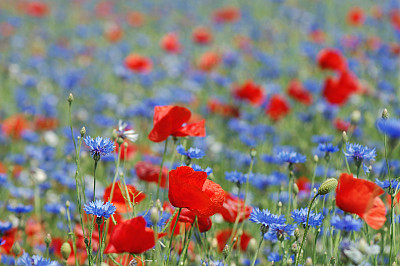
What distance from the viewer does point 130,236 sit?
85cm

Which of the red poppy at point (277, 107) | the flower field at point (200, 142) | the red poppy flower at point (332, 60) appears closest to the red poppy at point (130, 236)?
the flower field at point (200, 142)

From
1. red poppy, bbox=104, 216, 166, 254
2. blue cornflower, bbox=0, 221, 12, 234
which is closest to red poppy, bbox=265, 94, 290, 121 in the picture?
blue cornflower, bbox=0, 221, 12, 234

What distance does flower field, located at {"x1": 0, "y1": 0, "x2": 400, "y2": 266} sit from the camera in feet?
3.27

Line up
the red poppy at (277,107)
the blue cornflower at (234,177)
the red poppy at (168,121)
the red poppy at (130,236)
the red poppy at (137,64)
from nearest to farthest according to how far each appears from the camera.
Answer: the red poppy at (130,236) < the red poppy at (168,121) < the blue cornflower at (234,177) < the red poppy at (277,107) < the red poppy at (137,64)

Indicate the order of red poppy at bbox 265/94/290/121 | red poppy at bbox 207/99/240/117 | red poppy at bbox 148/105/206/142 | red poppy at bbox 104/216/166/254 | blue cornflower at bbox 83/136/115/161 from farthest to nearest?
red poppy at bbox 207/99/240/117
red poppy at bbox 265/94/290/121
red poppy at bbox 148/105/206/142
blue cornflower at bbox 83/136/115/161
red poppy at bbox 104/216/166/254

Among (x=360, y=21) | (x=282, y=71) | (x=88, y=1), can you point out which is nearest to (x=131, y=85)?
(x=282, y=71)

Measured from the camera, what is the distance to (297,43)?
5.31m

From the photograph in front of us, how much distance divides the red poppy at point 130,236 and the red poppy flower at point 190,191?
102mm

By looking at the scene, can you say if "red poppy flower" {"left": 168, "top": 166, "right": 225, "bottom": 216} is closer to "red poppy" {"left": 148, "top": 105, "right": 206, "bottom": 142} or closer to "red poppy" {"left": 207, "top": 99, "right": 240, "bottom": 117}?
"red poppy" {"left": 148, "top": 105, "right": 206, "bottom": 142}

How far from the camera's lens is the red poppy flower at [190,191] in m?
0.91

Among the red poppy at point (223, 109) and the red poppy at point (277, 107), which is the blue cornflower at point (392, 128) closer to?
the red poppy at point (277, 107)

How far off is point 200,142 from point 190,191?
4.96ft

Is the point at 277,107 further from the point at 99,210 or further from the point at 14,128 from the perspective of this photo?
the point at 99,210

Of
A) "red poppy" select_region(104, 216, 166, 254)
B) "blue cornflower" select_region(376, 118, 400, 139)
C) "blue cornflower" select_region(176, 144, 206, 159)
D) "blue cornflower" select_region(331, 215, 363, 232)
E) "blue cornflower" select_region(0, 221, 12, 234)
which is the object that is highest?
"blue cornflower" select_region(376, 118, 400, 139)
